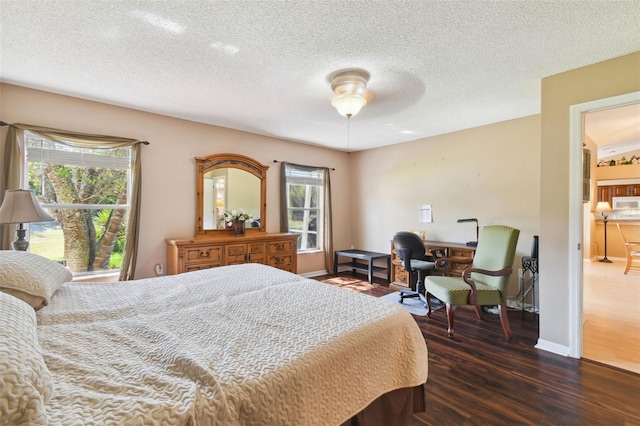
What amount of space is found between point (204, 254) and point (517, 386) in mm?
3355

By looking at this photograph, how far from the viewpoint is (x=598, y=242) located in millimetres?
6715

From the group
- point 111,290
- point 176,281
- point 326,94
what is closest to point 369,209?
point 326,94

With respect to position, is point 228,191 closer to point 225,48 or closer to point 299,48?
point 225,48

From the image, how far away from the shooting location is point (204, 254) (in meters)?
3.59

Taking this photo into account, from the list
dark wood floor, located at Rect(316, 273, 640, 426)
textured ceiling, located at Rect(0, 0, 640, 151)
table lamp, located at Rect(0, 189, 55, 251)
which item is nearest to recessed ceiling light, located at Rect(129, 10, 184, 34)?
textured ceiling, located at Rect(0, 0, 640, 151)

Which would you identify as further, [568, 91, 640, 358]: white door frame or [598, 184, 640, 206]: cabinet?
[598, 184, 640, 206]: cabinet

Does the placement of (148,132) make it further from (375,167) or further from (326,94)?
(375,167)

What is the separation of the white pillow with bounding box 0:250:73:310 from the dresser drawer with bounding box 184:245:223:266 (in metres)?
1.76

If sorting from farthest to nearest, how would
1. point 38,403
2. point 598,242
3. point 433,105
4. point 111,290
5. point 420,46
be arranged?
point 598,242, point 433,105, point 420,46, point 111,290, point 38,403

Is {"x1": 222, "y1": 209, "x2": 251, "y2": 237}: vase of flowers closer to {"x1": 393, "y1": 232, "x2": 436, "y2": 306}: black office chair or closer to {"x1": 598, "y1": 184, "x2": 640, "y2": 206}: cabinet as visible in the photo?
{"x1": 393, "y1": 232, "x2": 436, "y2": 306}: black office chair

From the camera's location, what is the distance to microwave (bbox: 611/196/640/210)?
6.65m

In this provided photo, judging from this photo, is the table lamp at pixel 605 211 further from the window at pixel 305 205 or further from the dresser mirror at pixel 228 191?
the dresser mirror at pixel 228 191

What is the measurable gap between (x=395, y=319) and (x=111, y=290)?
1869 mm

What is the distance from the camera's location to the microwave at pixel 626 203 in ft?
21.8
